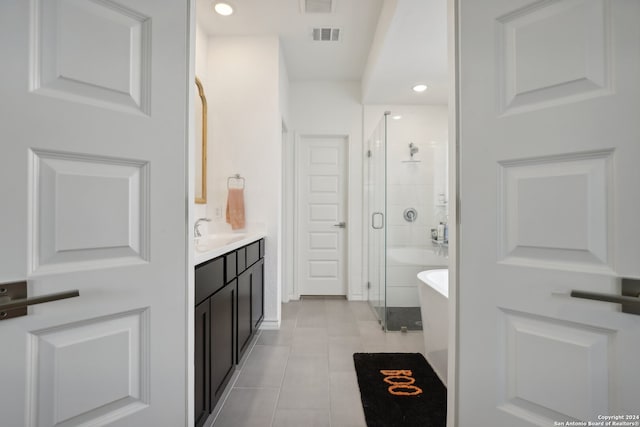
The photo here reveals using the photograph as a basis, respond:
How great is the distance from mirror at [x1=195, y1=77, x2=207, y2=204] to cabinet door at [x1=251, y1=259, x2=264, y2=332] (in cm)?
77

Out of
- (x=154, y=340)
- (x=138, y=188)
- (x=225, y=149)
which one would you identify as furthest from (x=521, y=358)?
(x=225, y=149)

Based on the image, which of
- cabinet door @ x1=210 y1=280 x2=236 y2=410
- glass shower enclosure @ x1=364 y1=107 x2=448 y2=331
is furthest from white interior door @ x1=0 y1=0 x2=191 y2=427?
glass shower enclosure @ x1=364 y1=107 x2=448 y2=331

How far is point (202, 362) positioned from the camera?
134 cm

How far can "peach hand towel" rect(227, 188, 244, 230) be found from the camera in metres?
2.69

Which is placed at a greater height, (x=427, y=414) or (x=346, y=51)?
(x=346, y=51)

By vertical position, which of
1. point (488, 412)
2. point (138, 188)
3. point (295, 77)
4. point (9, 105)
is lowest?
point (488, 412)

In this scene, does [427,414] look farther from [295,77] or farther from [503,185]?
[295,77]

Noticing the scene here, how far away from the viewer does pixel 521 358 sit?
2.92 ft

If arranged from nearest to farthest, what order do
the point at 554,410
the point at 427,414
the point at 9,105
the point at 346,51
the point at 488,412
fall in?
the point at 9,105 → the point at 554,410 → the point at 488,412 → the point at 427,414 → the point at 346,51

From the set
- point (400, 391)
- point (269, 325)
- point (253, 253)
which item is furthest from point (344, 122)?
point (400, 391)

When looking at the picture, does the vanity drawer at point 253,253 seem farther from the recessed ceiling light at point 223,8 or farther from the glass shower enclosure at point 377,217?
the recessed ceiling light at point 223,8

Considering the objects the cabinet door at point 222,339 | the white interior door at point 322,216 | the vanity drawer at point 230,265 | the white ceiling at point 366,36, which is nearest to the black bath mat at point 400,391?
the cabinet door at point 222,339

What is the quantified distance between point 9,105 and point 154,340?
71 cm

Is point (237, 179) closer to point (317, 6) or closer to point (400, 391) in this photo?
point (317, 6)
